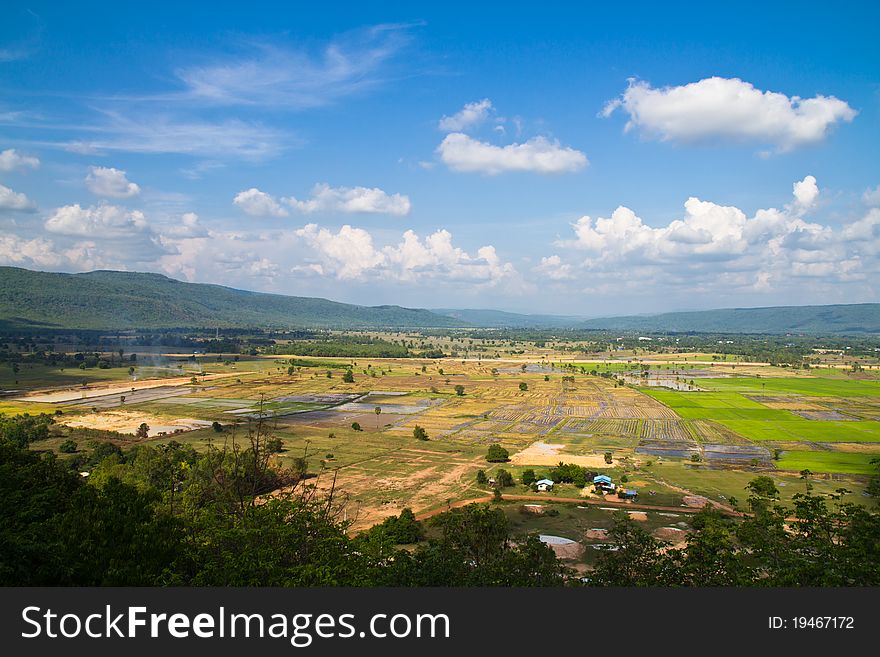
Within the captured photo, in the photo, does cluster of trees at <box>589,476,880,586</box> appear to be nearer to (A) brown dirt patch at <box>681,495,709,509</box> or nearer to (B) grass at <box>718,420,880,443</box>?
(A) brown dirt patch at <box>681,495,709,509</box>

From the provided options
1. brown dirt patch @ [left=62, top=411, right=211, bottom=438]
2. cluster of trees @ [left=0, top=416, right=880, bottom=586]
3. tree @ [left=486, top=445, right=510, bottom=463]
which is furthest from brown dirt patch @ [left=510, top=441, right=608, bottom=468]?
brown dirt patch @ [left=62, top=411, right=211, bottom=438]

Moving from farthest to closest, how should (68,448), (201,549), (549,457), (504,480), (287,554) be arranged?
(549,457)
(68,448)
(504,480)
(201,549)
(287,554)

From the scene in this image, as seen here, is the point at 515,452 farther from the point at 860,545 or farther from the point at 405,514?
the point at 860,545

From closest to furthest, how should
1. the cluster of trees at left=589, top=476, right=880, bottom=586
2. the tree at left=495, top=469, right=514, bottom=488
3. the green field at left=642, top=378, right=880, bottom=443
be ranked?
1. the cluster of trees at left=589, top=476, right=880, bottom=586
2. the tree at left=495, top=469, right=514, bottom=488
3. the green field at left=642, top=378, right=880, bottom=443

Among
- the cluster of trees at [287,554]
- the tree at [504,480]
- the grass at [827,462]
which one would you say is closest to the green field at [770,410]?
the grass at [827,462]

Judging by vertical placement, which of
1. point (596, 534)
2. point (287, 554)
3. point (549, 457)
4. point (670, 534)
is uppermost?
point (287, 554)

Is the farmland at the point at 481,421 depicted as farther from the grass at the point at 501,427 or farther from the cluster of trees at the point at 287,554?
the cluster of trees at the point at 287,554

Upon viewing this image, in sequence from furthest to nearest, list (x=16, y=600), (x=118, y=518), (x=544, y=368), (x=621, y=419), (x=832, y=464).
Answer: (x=544, y=368)
(x=621, y=419)
(x=832, y=464)
(x=118, y=518)
(x=16, y=600)

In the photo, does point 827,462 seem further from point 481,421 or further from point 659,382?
point 659,382

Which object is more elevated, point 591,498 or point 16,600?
point 16,600

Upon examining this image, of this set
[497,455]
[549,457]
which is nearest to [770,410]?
[549,457]

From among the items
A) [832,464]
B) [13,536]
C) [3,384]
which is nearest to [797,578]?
[13,536]
